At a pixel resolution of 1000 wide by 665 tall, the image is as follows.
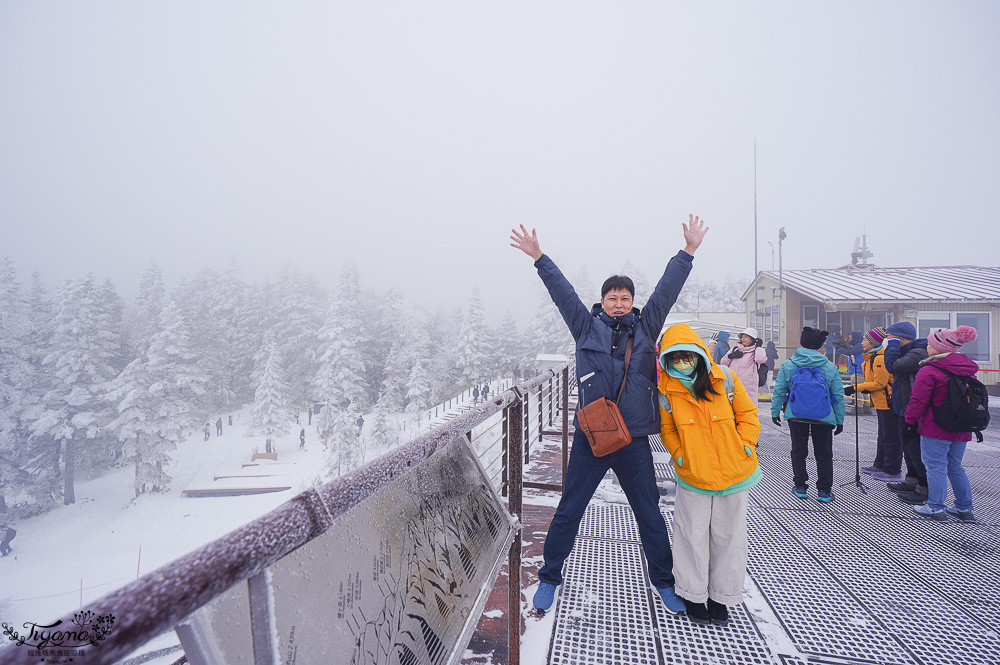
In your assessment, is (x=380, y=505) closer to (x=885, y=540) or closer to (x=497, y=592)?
(x=497, y=592)

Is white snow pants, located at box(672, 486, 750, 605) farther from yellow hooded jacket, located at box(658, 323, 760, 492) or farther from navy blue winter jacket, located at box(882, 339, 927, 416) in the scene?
navy blue winter jacket, located at box(882, 339, 927, 416)

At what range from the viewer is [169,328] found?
42.8 m

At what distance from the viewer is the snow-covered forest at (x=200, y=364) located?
133 ft

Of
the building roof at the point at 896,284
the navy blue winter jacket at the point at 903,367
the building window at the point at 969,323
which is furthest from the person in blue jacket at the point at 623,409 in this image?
the building window at the point at 969,323

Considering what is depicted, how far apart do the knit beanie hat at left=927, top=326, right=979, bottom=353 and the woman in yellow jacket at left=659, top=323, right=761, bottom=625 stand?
121 inches

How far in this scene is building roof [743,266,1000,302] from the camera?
1650cm

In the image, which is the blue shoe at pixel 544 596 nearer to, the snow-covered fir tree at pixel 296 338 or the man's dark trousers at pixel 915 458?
the man's dark trousers at pixel 915 458

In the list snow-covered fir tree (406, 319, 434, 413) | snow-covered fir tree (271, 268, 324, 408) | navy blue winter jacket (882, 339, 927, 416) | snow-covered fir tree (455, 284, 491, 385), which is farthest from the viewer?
snow-covered fir tree (455, 284, 491, 385)

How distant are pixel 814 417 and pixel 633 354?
3098mm

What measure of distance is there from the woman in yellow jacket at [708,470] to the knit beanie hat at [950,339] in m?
3.08

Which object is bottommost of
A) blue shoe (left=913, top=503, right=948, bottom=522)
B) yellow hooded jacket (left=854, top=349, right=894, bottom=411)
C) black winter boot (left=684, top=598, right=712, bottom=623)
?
blue shoe (left=913, top=503, right=948, bottom=522)

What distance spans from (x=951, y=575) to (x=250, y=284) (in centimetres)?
7105

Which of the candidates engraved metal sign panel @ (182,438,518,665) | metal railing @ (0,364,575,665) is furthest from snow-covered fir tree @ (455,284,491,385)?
Result: metal railing @ (0,364,575,665)

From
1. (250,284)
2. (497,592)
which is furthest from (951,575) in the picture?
(250,284)
